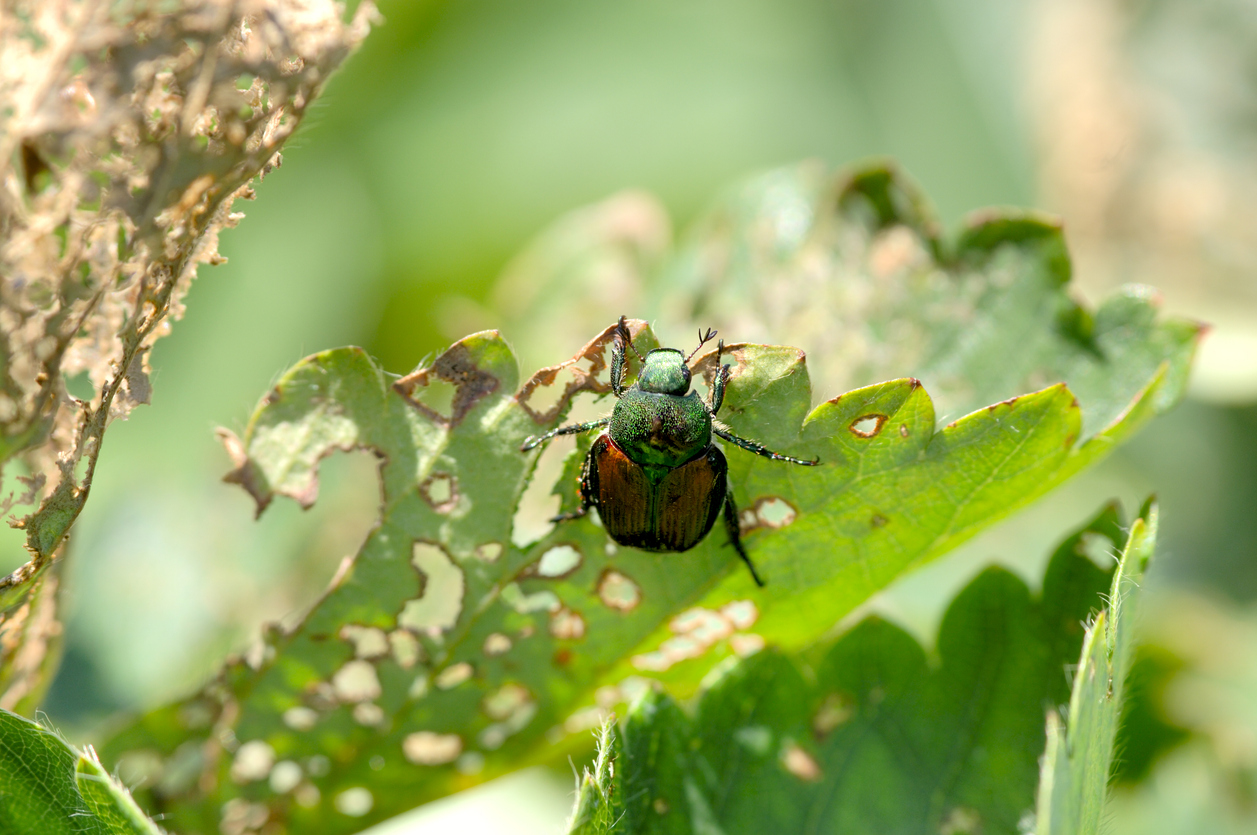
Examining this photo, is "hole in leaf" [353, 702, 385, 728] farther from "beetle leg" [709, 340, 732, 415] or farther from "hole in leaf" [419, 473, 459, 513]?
"beetle leg" [709, 340, 732, 415]

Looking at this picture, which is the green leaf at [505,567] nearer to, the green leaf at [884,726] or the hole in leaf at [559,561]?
the hole in leaf at [559,561]

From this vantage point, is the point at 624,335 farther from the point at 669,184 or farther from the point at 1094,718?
the point at 669,184

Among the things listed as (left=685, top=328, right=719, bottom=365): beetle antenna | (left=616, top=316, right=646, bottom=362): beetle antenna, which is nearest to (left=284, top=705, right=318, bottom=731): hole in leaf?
(left=616, top=316, right=646, bottom=362): beetle antenna

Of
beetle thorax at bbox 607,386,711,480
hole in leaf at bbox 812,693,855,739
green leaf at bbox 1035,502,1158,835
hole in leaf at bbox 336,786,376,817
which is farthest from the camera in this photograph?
beetle thorax at bbox 607,386,711,480

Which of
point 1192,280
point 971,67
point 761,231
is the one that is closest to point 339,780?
point 761,231

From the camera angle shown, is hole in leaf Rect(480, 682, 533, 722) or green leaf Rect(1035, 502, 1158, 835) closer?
green leaf Rect(1035, 502, 1158, 835)

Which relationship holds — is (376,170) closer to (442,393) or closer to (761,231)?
(761,231)

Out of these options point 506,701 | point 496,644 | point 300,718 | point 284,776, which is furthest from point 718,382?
point 284,776

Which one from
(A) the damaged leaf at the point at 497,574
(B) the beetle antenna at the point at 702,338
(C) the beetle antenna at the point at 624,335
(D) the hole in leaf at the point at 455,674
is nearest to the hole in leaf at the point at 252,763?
(A) the damaged leaf at the point at 497,574
